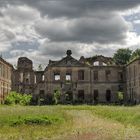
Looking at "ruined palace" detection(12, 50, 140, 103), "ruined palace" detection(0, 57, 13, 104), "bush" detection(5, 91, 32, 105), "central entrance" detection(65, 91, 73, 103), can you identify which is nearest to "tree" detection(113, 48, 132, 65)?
"ruined palace" detection(12, 50, 140, 103)

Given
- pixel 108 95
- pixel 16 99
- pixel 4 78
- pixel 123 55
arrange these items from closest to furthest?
pixel 16 99 → pixel 4 78 → pixel 108 95 → pixel 123 55

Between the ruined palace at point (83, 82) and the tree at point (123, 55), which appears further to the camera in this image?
the tree at point (123, 55)

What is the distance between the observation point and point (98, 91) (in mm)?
62094

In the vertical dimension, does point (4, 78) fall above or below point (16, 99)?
above

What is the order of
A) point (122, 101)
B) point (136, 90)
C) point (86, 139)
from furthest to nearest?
point (122, 101), point (136, 90), point (86, 139)

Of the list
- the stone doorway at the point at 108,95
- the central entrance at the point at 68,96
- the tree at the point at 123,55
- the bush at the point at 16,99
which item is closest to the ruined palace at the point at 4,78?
the bush at the point at 16,99

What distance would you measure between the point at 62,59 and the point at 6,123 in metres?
39.4

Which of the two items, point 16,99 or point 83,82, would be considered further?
point 83,82

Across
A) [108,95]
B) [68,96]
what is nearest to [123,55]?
[108,95]

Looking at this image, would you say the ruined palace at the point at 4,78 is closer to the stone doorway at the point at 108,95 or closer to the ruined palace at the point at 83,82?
the ruined palace at the point at 83,82

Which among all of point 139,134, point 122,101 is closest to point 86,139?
point 139,134

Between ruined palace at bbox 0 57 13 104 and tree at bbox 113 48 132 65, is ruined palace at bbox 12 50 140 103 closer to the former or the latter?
ruined palace at bbox 0 57 13 104

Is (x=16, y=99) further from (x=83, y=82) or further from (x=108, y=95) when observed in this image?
(x=108, y=95)

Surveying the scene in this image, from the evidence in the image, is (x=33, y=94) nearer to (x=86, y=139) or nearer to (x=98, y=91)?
(x=98, y=91)
